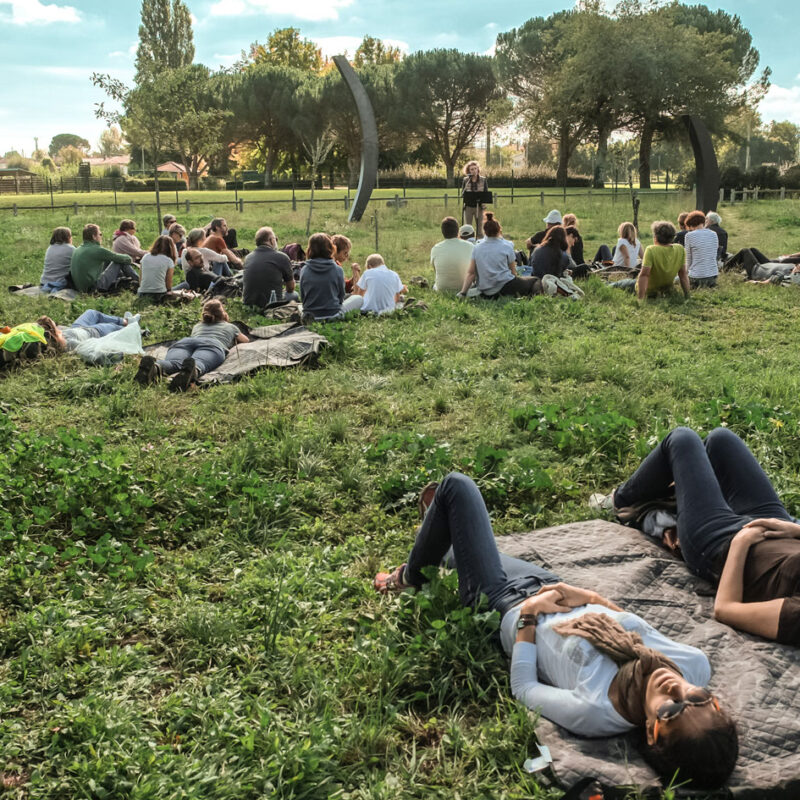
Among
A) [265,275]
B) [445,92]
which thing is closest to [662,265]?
[265,275]

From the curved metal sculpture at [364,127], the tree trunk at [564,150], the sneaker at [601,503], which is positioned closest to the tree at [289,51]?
the tree trunk at [564,150]

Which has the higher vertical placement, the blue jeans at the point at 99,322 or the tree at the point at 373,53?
the tree at the point at 373,53

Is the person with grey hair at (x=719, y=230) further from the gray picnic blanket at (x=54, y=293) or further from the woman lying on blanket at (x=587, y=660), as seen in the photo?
the woman lying on blanket at (x=587, y=660)

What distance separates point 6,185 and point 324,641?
61737 mm

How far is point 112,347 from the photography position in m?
8.45

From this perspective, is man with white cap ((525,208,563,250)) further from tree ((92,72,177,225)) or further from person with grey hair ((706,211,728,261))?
tree ((92,72,177,225))

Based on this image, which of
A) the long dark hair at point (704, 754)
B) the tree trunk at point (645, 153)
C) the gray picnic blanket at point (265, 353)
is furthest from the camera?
the tree trunk at point (645, 153)

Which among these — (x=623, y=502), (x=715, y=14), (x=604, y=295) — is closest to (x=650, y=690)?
(x=623, y=502)

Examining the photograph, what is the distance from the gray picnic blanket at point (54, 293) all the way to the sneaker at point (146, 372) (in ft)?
15.6

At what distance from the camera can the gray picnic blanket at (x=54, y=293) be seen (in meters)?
11.7

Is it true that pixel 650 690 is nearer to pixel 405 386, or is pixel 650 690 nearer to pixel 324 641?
pixel 324 641

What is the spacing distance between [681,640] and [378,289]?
25.6 ft

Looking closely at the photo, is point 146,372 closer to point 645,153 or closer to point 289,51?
point 645,153

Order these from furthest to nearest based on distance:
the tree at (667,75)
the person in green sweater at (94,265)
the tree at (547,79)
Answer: the tree at (547,79), the tree at (667,75), the person in green sweater at (94,265)
